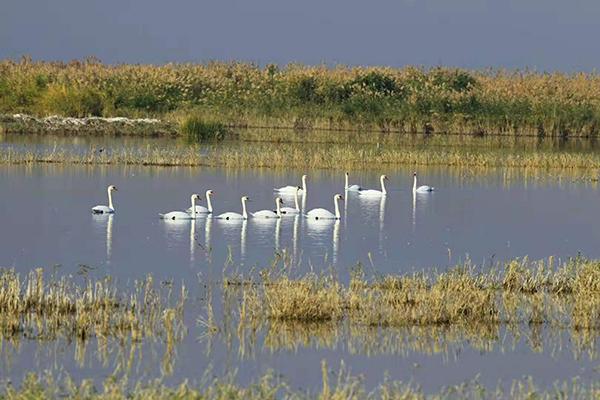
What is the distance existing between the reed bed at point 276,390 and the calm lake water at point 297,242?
36 centimetres

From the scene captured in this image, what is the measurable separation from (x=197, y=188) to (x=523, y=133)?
67.2 feet

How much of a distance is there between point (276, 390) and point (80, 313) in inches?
117

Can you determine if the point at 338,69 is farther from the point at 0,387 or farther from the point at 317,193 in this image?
the point at 0,387

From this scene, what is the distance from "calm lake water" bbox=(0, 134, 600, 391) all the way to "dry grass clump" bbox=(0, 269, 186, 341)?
26 cm

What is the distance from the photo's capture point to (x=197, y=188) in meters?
25.0

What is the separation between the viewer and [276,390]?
29.7 ft

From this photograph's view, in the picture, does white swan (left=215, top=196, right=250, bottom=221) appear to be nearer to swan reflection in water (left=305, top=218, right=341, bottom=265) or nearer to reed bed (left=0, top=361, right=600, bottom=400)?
swan reflection in water (left=305, top=218, right=341, bottom=265)

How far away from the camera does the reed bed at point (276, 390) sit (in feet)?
28.3

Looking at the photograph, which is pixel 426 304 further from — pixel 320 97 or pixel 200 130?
pixel 320 97

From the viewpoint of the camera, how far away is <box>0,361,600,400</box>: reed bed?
340 inches

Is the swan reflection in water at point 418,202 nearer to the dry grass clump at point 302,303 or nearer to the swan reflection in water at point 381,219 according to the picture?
the swan reflection in water at point 381,219

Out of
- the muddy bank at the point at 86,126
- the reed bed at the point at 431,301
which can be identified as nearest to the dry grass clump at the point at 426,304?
the reed bed at the point at 431,301

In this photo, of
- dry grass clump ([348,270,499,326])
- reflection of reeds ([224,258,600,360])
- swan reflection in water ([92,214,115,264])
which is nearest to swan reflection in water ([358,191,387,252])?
swan reflection in water ([92,214,115,264])

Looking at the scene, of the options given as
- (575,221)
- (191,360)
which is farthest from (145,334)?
(575,221)
